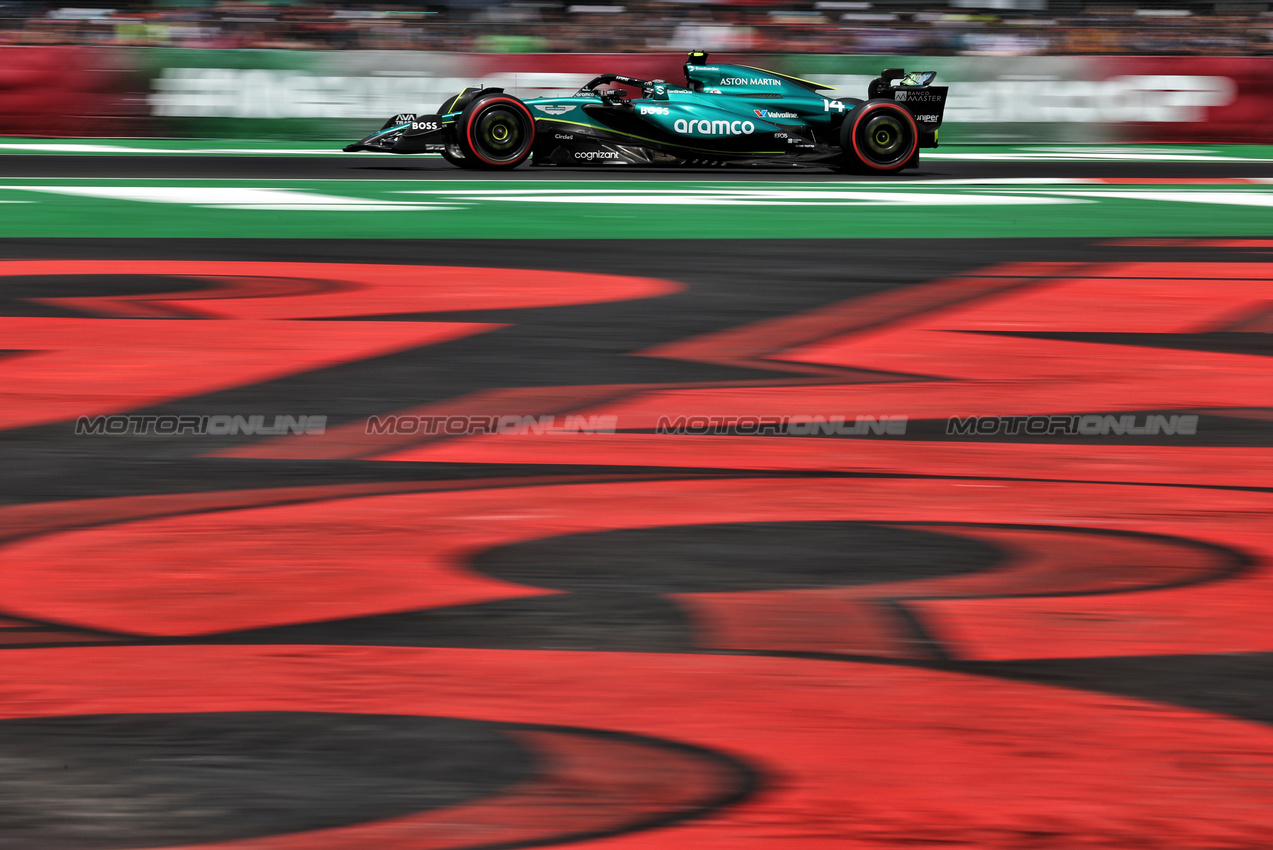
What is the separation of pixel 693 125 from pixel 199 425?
1331 centimetres

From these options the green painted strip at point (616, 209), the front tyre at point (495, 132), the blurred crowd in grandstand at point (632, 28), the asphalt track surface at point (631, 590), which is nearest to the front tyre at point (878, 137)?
the green painted strip at point (616, 209)

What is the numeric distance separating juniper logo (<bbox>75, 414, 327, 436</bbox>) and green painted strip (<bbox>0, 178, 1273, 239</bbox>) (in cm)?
601

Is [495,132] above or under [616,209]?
above

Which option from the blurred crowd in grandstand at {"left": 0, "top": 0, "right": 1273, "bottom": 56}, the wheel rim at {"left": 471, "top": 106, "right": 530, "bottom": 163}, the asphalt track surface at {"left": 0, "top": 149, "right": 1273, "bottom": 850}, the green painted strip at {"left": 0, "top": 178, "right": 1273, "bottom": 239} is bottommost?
the green painted strip at {"left": 0, "top": 178, "right": 1273, "bottom": 239}

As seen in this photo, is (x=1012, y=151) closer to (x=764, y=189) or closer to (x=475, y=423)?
(x=764, y=189)

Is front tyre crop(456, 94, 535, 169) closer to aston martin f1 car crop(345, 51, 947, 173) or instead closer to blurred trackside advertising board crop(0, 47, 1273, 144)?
aston martin f1 car crop(345, 51, 947, 173)

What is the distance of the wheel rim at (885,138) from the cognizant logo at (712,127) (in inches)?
39.2

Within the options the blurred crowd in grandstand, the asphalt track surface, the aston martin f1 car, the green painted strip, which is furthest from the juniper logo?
the blurred crowd in grandstand

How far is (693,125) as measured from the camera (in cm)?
1834

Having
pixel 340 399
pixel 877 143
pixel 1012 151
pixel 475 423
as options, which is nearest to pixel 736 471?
pixel 475 423

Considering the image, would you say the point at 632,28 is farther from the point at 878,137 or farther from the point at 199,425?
the point at 199,425

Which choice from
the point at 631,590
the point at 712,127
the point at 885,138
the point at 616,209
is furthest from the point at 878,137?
the point at 631,590

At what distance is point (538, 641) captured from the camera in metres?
3.21

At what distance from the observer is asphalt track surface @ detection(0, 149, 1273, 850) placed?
2.48 m
